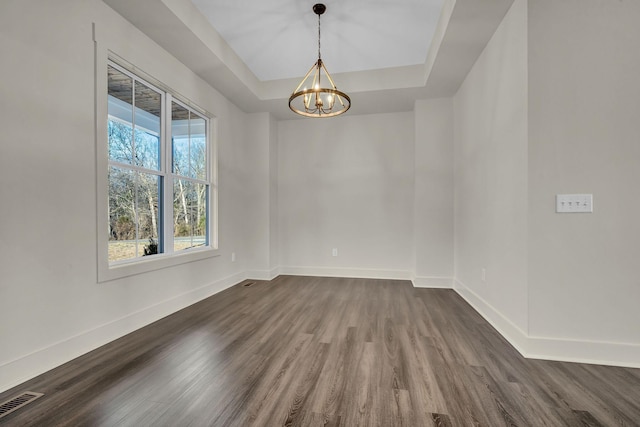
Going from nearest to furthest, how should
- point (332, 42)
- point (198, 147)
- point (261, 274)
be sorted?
point (332, 42)
point (198, 147)
point (261, 274)

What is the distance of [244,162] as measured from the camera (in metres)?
4.89

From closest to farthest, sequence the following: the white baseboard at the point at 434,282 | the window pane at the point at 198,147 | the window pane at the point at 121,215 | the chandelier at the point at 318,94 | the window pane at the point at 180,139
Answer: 1. the window pane at the point at 121,215
2. the chandelier at the point at 318,94
3. the window pane at the point at 180,139
4. the window pane at the point at 198,147
5. the white baseboard at the point at 434,282

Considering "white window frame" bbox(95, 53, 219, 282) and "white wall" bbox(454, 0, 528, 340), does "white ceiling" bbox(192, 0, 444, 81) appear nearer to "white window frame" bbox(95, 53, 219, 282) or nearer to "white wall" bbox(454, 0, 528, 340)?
"white wall" bbox(454, 0, 528, 340)

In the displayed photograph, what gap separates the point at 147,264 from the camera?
286 cm

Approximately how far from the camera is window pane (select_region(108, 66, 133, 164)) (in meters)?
2.60

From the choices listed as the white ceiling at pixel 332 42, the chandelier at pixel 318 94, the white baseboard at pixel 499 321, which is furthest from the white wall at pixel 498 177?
the chandelier at pixel 318 94

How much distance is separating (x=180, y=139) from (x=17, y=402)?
8.90ft

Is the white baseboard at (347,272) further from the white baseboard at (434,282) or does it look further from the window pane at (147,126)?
the window pane at (147,126)

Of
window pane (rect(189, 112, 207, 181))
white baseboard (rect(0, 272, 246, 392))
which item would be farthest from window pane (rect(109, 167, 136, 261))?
window pane (rect(189, 112, 207, 181))

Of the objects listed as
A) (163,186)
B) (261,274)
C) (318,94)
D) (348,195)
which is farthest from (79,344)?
(348,195)

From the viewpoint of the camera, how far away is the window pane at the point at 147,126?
9.49ft

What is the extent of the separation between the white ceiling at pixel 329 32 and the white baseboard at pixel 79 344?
299cm

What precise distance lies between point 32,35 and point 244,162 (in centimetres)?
303

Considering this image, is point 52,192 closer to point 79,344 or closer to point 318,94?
point 79,344
